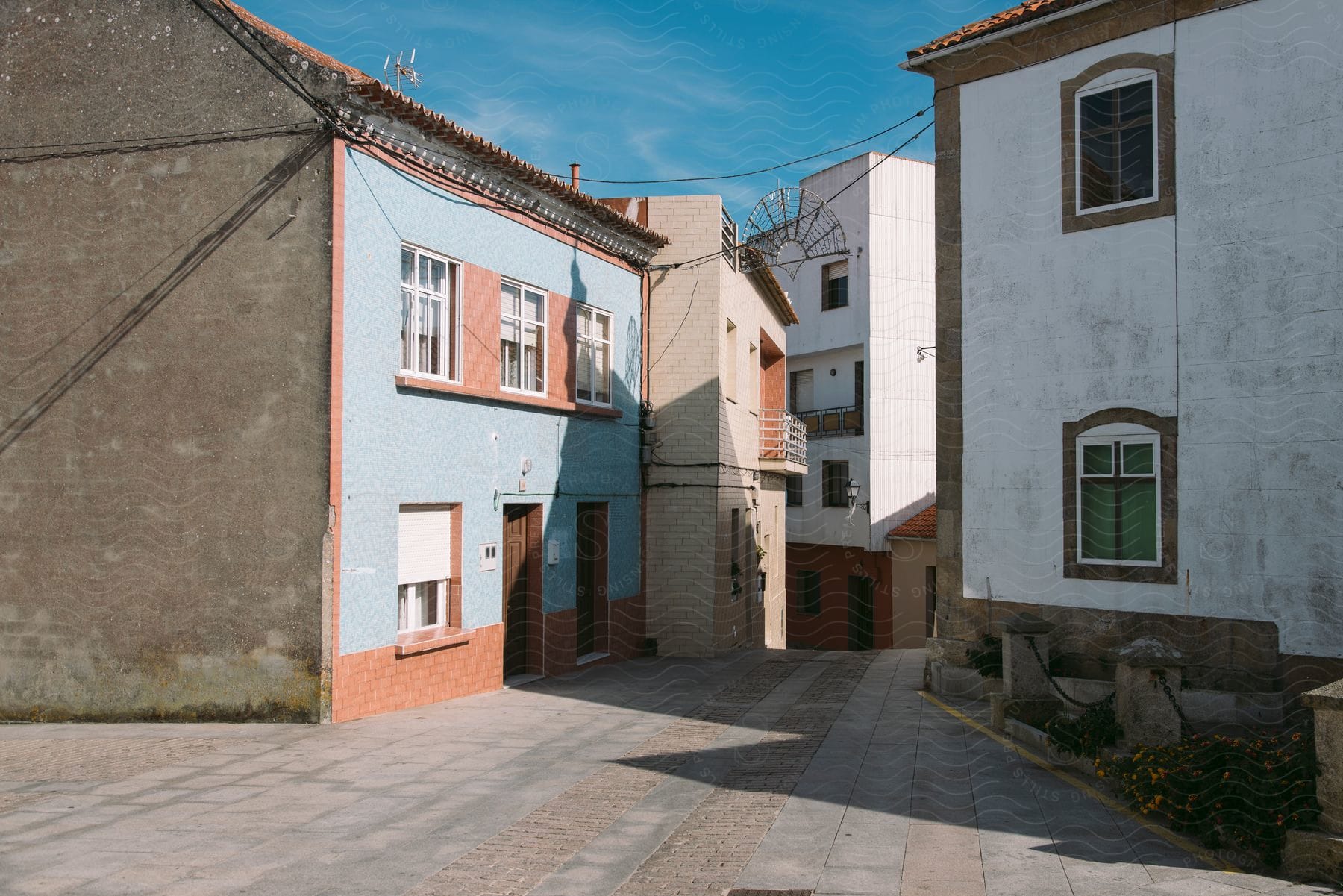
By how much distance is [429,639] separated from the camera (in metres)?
12.4

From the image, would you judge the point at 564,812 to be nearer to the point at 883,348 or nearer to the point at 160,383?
the point at 160,383

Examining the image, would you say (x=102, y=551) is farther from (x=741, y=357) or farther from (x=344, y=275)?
(x=741, y=357)

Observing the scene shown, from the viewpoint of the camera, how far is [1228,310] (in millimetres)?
11242

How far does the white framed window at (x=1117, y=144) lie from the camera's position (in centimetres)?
1198

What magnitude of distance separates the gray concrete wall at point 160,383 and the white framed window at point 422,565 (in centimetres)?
144

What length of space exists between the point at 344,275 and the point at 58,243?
→ 3.51m

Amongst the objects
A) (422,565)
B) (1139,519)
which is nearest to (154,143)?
(422,565)

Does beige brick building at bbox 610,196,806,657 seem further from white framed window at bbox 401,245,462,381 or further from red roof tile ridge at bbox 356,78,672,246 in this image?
white framed window at bbox 401,245,462,381

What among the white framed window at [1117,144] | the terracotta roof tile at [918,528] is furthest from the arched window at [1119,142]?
the terracotta roof tile at [918,528]

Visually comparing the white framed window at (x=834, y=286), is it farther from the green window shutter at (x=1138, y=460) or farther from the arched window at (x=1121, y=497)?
the green window shutter at (x=1138, y=460)

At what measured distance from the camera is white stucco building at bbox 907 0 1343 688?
10.8m

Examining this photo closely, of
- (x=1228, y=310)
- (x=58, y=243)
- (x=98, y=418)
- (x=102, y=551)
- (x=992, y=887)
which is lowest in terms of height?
(x=992, y=887)

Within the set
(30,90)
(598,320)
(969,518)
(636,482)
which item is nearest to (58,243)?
(30,90)

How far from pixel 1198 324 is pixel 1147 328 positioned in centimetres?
53
